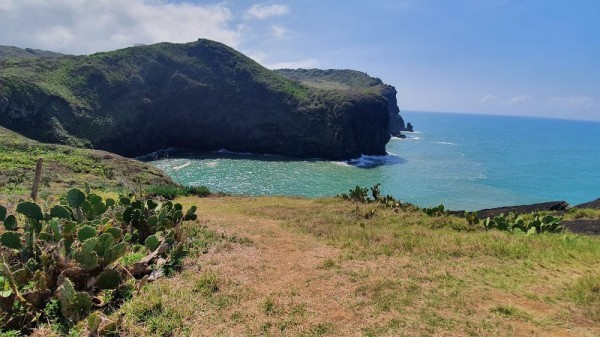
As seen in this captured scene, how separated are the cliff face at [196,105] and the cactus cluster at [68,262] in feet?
260

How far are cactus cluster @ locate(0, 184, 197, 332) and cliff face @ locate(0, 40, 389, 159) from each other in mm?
79266

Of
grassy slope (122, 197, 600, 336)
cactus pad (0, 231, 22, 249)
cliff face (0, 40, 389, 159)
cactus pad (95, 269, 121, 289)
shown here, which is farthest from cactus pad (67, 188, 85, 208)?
cliff face (0, 40, 389, 159)

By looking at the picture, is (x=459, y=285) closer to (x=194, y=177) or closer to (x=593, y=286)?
(x=593, y=286)

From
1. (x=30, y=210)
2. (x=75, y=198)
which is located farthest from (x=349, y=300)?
(x=75, y=198)

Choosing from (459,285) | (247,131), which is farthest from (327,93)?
(459,285)

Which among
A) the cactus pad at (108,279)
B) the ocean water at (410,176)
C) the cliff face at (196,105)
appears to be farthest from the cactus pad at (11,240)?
the cliff face at (196,105)

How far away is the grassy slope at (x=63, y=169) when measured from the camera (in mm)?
30688

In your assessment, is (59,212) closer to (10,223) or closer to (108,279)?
(10,223)

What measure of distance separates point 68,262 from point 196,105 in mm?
101371

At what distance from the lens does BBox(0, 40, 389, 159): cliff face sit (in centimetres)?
8819

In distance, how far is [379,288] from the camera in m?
10.6

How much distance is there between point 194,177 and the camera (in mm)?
70688

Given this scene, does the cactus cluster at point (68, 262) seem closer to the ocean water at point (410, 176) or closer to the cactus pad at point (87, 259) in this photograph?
the cactus pad at point (87, 259)

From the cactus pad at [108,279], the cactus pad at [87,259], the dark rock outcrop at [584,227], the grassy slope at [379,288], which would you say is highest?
the cactus pad at [87,259]
